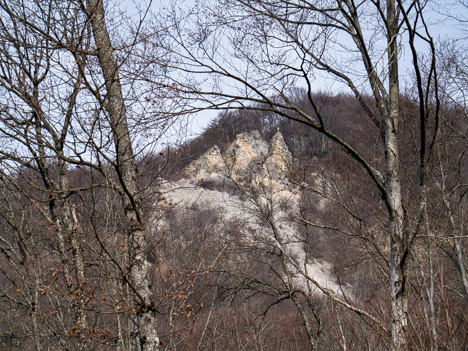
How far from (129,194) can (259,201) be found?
7.64m

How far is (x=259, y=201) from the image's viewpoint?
12062mm

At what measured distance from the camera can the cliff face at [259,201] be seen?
7.79 m

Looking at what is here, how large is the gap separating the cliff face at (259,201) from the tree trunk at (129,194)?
51cm

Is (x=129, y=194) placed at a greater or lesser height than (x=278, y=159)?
lesser

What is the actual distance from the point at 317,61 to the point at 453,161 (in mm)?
6754

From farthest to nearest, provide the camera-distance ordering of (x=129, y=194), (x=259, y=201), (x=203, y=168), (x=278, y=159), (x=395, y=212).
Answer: (x=203, y=168) < (x=278, y=159) < (x=259, y=201) < (x=129, y=194) < (x=395, y=212)

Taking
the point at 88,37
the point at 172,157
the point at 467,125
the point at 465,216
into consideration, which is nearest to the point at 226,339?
the point at 465,216

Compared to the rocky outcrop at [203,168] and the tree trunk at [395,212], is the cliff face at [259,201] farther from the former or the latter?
the tree trunk at [395,212]

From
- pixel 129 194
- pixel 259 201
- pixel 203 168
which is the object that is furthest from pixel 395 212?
pixel 203 168

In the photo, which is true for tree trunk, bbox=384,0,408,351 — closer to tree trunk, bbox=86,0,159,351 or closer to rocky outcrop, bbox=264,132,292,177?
tree trunk, bbox=86,0,159,351

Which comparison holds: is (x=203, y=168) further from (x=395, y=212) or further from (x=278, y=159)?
(x=395, y=212)

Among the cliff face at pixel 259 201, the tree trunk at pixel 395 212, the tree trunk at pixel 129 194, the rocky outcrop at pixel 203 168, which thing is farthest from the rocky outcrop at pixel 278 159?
the tree trunk at pixel 395 212

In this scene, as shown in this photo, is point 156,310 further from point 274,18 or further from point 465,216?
point 465,216

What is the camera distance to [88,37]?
4.55 meters
